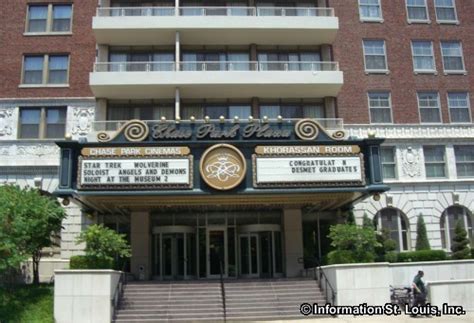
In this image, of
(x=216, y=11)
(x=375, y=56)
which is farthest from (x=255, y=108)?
(x=375, y=56)

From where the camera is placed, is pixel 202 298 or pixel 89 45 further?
pixel 89 45

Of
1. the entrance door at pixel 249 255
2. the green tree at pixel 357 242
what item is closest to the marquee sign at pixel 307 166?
the green tree at pixel 357 242

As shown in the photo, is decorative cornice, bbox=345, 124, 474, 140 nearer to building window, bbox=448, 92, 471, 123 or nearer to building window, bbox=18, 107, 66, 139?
building window, bbox=448, 92, 471, 123

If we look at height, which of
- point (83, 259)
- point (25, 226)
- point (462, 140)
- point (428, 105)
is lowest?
point (83, 259)

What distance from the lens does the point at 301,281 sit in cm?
2820

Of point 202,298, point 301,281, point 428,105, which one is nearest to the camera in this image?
point 202,298

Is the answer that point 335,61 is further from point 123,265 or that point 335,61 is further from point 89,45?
point 123,265

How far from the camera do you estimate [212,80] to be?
1387 inches

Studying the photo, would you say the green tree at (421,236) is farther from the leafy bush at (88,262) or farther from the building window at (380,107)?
the leafy bush at (88,262)

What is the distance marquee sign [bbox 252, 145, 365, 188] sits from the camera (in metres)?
27.5

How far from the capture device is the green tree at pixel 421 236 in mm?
34344

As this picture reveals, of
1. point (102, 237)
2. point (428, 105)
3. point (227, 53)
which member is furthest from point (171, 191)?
point (428, 105)

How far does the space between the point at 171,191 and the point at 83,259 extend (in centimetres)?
528

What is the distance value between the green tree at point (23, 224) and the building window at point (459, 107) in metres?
25.8
